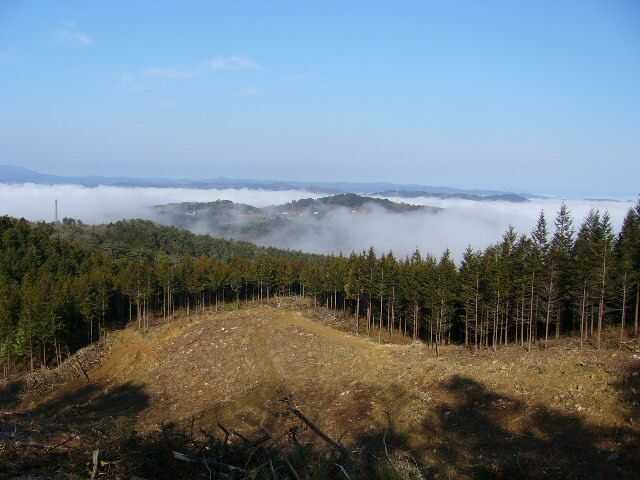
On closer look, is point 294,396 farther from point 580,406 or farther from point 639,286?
point 639,286

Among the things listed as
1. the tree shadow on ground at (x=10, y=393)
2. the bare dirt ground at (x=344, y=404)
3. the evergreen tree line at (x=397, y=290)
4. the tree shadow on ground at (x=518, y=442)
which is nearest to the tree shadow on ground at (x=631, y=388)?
the bare dirt ground at (x=344, y=404)

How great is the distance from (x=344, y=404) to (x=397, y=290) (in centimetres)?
2809

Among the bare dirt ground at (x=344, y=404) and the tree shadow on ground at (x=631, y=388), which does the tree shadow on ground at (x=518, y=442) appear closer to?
the bare dirt ground at (x=344, y=404)

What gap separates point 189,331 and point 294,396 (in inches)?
624

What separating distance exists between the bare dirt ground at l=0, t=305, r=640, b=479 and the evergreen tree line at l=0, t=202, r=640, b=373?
11053 mm

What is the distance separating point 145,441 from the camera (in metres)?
5.62

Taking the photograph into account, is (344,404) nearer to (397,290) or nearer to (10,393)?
(397,290)

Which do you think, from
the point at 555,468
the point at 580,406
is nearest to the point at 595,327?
the point at 580,406

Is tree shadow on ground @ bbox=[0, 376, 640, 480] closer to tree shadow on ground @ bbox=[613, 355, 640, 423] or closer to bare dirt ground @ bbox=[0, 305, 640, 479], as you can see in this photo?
bare dirt ground @ bbox=[0, 305, 640, 479]

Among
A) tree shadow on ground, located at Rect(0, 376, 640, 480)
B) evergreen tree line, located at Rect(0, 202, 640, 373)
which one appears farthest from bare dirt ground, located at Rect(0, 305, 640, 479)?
evergreen tree line, located at Rect(0, 202, 640, 373)

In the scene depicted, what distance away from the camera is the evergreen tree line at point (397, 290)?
36.9 metres

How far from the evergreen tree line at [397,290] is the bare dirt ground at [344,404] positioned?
435 inches

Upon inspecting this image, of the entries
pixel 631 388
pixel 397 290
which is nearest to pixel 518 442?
pixel 631 388

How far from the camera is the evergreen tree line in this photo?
121 feet
